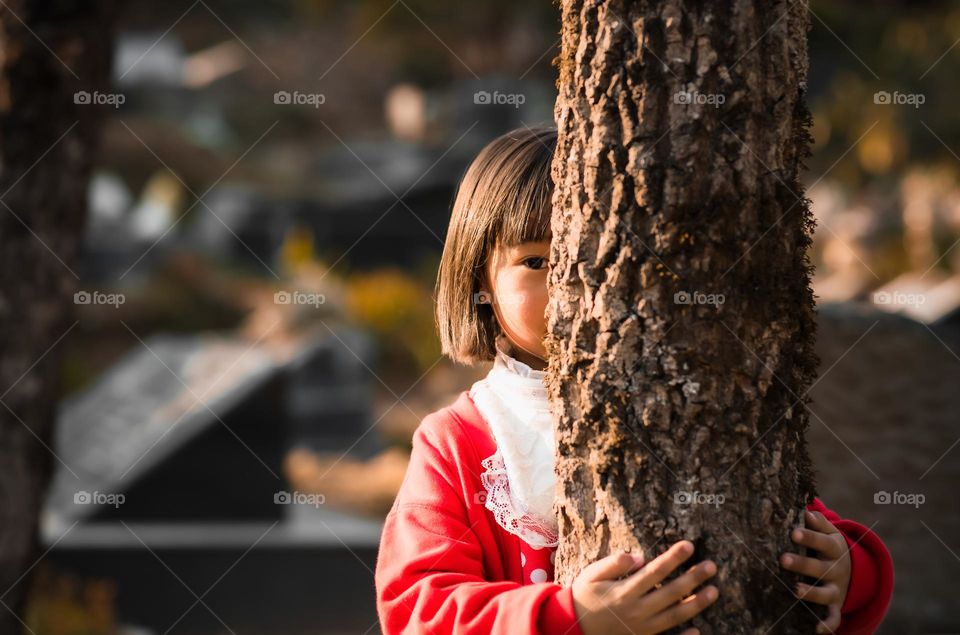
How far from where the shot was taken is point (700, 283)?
1.39 metres

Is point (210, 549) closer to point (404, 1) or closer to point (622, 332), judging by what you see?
point (622, 332)

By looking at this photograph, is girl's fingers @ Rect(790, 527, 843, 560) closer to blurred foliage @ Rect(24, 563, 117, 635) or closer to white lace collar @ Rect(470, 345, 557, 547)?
white lace collar @ Rect(470, 345, 557, 547)

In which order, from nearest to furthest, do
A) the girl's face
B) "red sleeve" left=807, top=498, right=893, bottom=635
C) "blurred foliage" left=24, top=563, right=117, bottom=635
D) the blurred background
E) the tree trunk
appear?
1. "red sleeve" left=807, top=498, right=893, bottom=635
2. the girl's face
3. the tree trunk
4. the blurred background
5. "blurred foliage" left=24, top=563, right=117, bottom=635

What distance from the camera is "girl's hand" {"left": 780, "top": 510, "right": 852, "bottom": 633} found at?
1.45 metres

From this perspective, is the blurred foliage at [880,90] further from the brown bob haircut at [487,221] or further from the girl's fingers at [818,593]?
the girl's fingers at [818,593]

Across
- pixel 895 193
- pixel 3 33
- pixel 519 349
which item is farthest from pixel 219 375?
pixel 895 193

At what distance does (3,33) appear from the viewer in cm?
387

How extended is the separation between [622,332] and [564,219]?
194 mm

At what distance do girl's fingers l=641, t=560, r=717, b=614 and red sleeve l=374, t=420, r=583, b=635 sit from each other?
109mm

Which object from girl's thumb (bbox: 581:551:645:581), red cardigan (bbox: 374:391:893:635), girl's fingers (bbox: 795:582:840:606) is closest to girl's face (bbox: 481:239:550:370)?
red cardigan (bbox: 374:391:893:635)

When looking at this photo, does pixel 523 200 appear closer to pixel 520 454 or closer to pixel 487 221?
pixel 487 221

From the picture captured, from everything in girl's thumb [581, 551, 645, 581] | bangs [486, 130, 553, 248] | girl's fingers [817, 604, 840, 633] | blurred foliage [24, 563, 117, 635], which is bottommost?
blurred foliage [24, 563, 117, 635]

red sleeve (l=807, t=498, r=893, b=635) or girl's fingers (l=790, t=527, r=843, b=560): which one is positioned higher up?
girl's fingers (l=790, t=527, r=843, b=560)

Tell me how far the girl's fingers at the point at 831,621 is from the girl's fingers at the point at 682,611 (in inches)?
8.1
